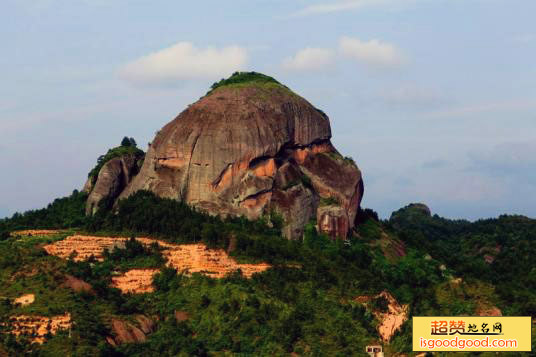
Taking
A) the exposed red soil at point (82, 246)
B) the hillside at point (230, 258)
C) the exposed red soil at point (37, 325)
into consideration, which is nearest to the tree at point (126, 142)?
the hillside at point (230, 258)

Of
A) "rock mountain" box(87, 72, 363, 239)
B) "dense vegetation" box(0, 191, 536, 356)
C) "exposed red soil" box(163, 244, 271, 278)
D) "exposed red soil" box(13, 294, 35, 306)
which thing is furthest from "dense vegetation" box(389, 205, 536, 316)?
"exposed red soil" box(13, 294, 35, 306)

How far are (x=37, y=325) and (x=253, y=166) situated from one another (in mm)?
24833

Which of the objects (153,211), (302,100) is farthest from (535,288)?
(153,211)

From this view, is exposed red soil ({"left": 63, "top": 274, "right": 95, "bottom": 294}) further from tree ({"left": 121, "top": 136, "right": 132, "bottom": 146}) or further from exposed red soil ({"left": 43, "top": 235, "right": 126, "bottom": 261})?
tree ({"left": 121, "top": 136, "right": 132, "bottom": 146})

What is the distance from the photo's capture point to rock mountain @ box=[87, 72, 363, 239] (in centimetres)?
9644

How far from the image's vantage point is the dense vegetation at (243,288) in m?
80.6

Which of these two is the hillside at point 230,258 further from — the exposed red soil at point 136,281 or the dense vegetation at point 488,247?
the dense vegetation at point 488,247

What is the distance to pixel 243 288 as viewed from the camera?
282 ft

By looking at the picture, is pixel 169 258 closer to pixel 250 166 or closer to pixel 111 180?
pixel 250 166

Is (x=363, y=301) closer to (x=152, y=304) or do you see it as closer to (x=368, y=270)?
(x=368, y=270)

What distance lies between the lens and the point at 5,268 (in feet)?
283

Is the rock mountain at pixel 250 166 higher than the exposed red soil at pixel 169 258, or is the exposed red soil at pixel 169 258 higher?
the rock mountain at pixel 250 166

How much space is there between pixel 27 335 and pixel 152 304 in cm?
1110

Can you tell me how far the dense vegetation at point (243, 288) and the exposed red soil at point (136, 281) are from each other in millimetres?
571
